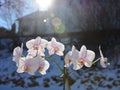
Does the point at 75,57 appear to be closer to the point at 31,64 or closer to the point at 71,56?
the point at 71,56

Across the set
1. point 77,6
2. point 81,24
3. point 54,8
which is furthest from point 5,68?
point 54,8

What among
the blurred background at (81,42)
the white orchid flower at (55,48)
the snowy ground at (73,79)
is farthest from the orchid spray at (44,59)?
the snowy ground at (73,79)

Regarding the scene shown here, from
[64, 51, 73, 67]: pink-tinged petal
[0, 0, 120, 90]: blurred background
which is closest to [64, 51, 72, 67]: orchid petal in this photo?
[64, 51, 73, 67]: pink-tinged petal

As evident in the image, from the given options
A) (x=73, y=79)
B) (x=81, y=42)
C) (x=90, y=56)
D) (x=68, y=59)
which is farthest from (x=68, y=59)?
(x=81, y=42)

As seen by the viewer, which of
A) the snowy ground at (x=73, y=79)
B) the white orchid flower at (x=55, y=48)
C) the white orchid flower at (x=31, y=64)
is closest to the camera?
the white orchid flower at (x=31, y=64)

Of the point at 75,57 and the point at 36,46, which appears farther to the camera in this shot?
the point at 36,46

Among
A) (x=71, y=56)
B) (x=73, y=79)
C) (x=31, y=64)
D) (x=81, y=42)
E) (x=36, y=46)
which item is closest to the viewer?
(x=31, y=64)

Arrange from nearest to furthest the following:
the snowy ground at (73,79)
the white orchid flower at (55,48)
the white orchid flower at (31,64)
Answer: the white orchid flower at (31,64) < the white orchid flower at (55,48) < the snowy ground at (73,79)

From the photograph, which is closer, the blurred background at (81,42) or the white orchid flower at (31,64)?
the white orchid flower at (31,64)

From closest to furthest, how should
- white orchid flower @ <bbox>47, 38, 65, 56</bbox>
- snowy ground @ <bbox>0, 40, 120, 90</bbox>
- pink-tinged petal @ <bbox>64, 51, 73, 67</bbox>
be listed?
pink-tinged petal @ <bbox>64, 51, 73, 67</bbox>
white orchid flower @ <bbox>47, 38, 65, 56</bbox>
snowy ground @ <bbox>0, 40, 120, 90</bbox>

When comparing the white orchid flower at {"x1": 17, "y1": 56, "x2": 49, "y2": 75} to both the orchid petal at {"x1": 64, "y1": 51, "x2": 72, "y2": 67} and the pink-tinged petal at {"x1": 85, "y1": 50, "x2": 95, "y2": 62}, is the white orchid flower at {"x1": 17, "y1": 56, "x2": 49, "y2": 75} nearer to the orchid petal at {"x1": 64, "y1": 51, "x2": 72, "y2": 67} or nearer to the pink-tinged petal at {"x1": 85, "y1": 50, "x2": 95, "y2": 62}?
the orchid petal at {"x1": 64, "y1": 51, "x2": 72, "y2": 67}

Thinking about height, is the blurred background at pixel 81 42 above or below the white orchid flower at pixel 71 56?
above

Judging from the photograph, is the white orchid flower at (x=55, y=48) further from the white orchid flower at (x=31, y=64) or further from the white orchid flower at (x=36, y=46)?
the white orchid flower at (x=31, y=64)
